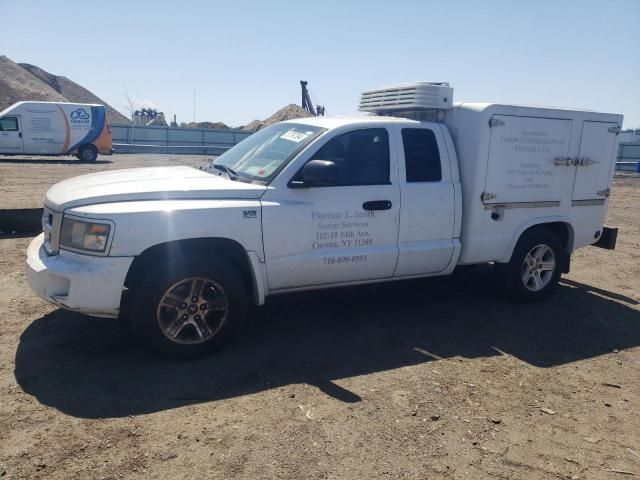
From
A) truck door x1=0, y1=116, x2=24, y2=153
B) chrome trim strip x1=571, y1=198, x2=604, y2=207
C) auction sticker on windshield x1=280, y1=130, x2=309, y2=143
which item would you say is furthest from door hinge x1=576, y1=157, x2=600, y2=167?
truck door x1=0, y1=116, x2=24, y2=153

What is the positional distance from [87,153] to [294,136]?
22553 millimetres

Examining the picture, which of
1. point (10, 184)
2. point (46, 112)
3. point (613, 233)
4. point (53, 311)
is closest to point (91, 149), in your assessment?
point (46, 112)

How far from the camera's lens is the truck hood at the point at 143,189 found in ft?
12.8

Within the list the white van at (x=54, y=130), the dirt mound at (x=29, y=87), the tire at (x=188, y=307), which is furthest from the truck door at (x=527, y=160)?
the dirt mound at (x=29, y=87)

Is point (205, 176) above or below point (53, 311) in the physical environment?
above

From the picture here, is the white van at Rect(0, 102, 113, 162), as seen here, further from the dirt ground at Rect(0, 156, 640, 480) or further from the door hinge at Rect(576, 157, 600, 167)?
the door hinge at Rect(576, 157, 600, 167)

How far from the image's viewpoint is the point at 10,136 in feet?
75.2

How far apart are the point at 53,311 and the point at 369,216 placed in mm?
3059

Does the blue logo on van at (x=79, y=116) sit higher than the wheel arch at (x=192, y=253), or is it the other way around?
the blue logo on van at (x=79, y=116)

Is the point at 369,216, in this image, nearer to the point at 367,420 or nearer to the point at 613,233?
the point at 367,420

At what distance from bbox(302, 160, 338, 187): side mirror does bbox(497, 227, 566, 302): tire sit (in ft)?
8.46

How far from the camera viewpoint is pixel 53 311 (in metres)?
4.88

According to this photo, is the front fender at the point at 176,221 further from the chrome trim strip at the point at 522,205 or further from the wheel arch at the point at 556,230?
the wheel arch at the point at 556,230

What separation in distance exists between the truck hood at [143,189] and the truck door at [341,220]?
1.07ft
